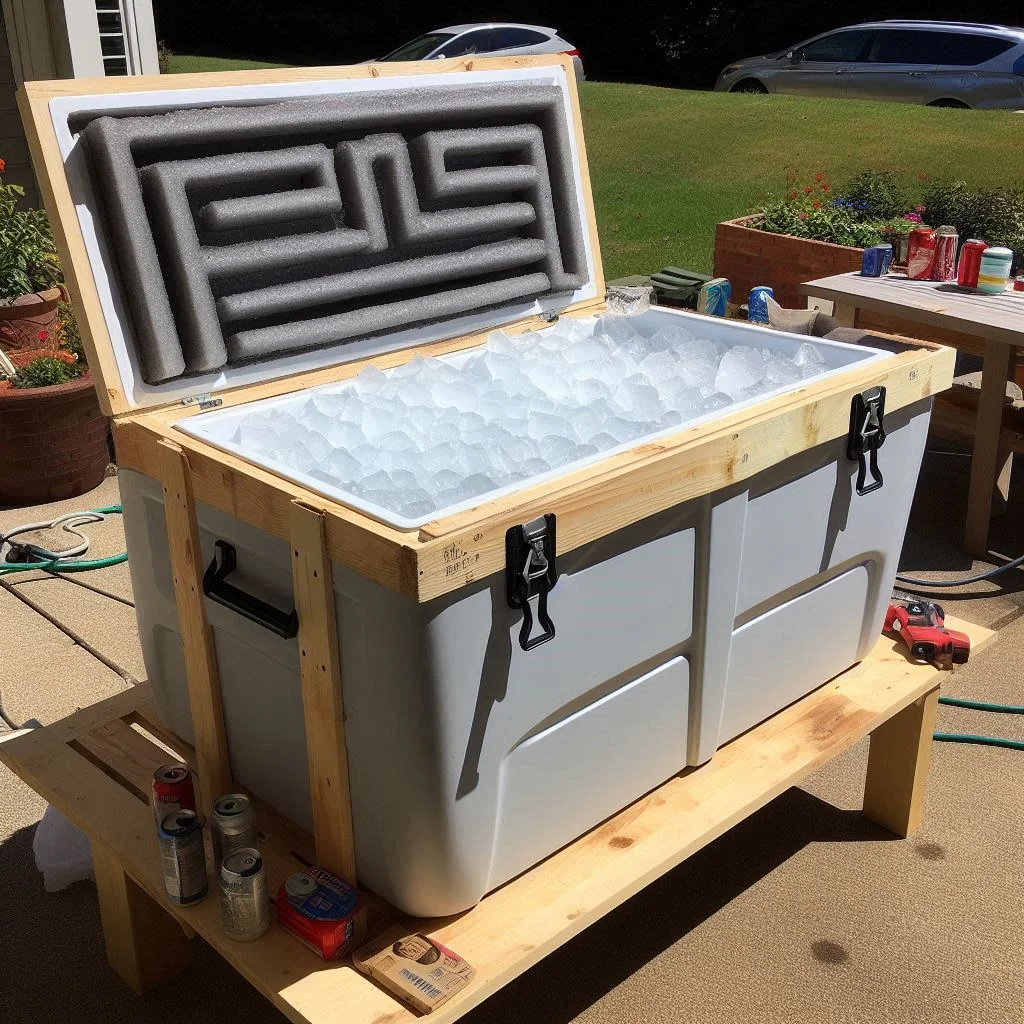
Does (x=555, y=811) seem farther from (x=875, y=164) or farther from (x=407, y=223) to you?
(x=875, y=164)

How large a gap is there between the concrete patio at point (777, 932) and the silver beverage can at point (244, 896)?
0.54 meters

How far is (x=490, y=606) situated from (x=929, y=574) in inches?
111

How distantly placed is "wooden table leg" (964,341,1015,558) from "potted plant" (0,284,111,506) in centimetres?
323

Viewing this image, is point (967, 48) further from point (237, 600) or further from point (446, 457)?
point (237, 600)

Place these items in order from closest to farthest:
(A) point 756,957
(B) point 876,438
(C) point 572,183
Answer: (B) point 876,438, (A) point 756,957, (C) point 572,183

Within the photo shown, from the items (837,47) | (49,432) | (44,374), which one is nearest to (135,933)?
(49,432)

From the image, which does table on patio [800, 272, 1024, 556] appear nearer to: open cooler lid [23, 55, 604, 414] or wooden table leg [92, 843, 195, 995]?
open cooler lid [23, 55, 604, 414]

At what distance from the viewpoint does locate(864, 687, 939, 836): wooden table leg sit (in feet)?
8.56

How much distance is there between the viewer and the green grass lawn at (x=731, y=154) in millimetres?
9039

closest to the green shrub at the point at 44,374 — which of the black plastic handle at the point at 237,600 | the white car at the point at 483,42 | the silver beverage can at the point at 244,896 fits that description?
the black plastic handle at the point at 237,600

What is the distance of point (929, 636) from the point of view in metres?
2.52

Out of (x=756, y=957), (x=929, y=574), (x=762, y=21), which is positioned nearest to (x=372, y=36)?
(x=762, y=21)

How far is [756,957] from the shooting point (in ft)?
7.61

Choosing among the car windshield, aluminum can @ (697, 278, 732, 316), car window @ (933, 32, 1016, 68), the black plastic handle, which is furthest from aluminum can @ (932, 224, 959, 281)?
the car windshield
